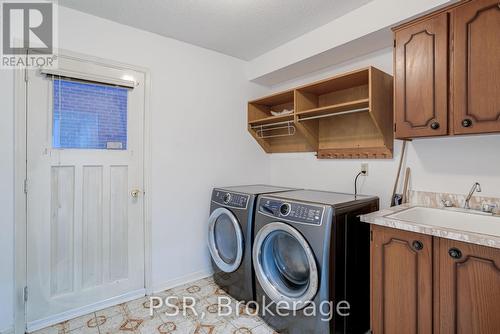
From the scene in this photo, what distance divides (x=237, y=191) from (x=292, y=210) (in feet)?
2.41

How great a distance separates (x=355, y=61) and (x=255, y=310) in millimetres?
2333

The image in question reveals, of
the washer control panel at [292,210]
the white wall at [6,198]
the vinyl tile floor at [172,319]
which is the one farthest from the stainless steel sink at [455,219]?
the white wall at [6,198]

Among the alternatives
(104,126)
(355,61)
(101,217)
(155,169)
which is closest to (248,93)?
(355,61)

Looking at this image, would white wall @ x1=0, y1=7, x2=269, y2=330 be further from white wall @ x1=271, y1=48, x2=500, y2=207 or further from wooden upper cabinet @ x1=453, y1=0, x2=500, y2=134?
wooden upper cabinet @ x1=453, y1=0, x2=500, y2=134

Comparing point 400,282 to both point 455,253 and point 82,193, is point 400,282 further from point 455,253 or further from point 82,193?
point 82,193

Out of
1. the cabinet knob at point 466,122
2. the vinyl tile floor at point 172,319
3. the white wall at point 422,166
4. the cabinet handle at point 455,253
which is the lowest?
the vinyl tile floor at point 172,319

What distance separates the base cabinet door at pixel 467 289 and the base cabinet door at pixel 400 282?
0.06m

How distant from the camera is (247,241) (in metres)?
2.08

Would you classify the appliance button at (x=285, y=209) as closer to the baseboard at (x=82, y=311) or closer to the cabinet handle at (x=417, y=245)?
the cabinet handle at (x=417, y=245)

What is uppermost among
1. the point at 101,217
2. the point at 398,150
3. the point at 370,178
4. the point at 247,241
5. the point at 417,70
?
the point at 417,70

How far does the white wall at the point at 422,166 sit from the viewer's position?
1659 millimetres

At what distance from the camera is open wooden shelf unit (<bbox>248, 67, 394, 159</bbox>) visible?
199 cm

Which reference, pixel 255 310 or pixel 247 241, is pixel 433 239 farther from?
pixel 255 310

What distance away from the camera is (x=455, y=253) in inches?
48.6
